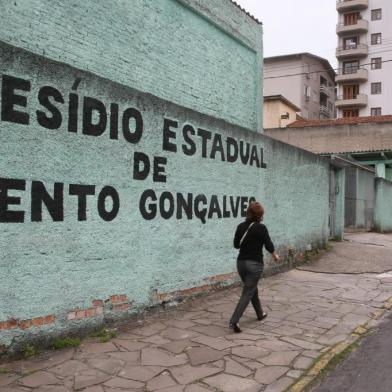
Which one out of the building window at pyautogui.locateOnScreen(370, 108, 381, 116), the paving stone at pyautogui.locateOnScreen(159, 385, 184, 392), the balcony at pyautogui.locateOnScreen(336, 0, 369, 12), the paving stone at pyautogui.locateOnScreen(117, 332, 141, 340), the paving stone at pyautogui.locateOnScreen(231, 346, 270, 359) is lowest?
the paving stone at pyautogui.locateOnScreen(159, 385, 184, 392)

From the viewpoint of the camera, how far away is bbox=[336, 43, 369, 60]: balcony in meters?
54.7

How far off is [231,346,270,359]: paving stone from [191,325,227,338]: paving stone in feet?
1.76

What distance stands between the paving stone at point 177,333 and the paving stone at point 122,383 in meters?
1.36

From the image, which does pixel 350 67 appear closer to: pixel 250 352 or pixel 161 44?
pixel 161 44

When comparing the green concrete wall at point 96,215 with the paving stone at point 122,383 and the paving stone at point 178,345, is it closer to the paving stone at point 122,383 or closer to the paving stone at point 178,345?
the paving stone at point 178,345

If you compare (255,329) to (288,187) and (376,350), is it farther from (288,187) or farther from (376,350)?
(288,187)

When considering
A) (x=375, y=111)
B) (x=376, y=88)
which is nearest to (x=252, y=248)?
(x=375, y=111)

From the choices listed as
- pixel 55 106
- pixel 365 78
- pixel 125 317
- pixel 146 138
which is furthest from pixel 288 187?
pixel 365 78

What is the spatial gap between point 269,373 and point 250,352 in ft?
1.98

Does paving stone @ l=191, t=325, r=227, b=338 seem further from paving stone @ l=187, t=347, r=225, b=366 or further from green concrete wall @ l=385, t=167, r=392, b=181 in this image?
green concrete wall @ l=385, t=167, r=392, b=181

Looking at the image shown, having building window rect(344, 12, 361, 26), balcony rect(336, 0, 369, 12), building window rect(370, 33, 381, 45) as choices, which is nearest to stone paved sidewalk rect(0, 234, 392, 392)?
building window rect(370, 33, 381, 45)

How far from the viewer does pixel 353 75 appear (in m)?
54.5

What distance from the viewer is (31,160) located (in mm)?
5027

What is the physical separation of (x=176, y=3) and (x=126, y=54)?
2.00 meters
